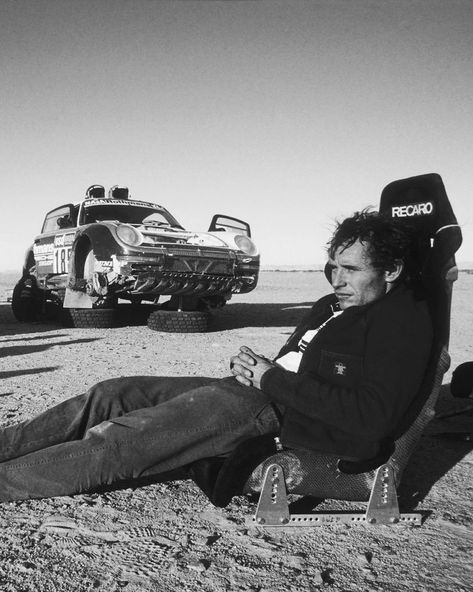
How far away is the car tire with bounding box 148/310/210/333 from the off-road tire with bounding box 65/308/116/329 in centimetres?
69

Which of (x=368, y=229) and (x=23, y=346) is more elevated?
(x=368, y=229)

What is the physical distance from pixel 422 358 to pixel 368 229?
62 centimetres

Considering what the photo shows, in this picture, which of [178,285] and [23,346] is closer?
[23,346]

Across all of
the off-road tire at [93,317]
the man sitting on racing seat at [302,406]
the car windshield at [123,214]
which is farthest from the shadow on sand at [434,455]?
the car windshield at [123,214]

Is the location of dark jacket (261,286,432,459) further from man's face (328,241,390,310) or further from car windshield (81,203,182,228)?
car windshield (81,203,182,228)

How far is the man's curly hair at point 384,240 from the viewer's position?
7.84 ft

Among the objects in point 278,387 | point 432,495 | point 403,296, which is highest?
point 403,296

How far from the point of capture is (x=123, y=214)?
8.95 m

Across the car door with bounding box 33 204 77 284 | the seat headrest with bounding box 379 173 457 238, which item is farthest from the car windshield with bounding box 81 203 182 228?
the seat headrest with bounding box 379 173 457 238

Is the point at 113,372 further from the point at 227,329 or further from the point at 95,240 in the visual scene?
the point at 227,329

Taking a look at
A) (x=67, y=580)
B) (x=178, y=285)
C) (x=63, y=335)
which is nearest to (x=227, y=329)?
(x=178, y=285)

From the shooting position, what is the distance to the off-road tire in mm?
8305

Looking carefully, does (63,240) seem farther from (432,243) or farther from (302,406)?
(302,406)

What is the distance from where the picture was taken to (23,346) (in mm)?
7012
